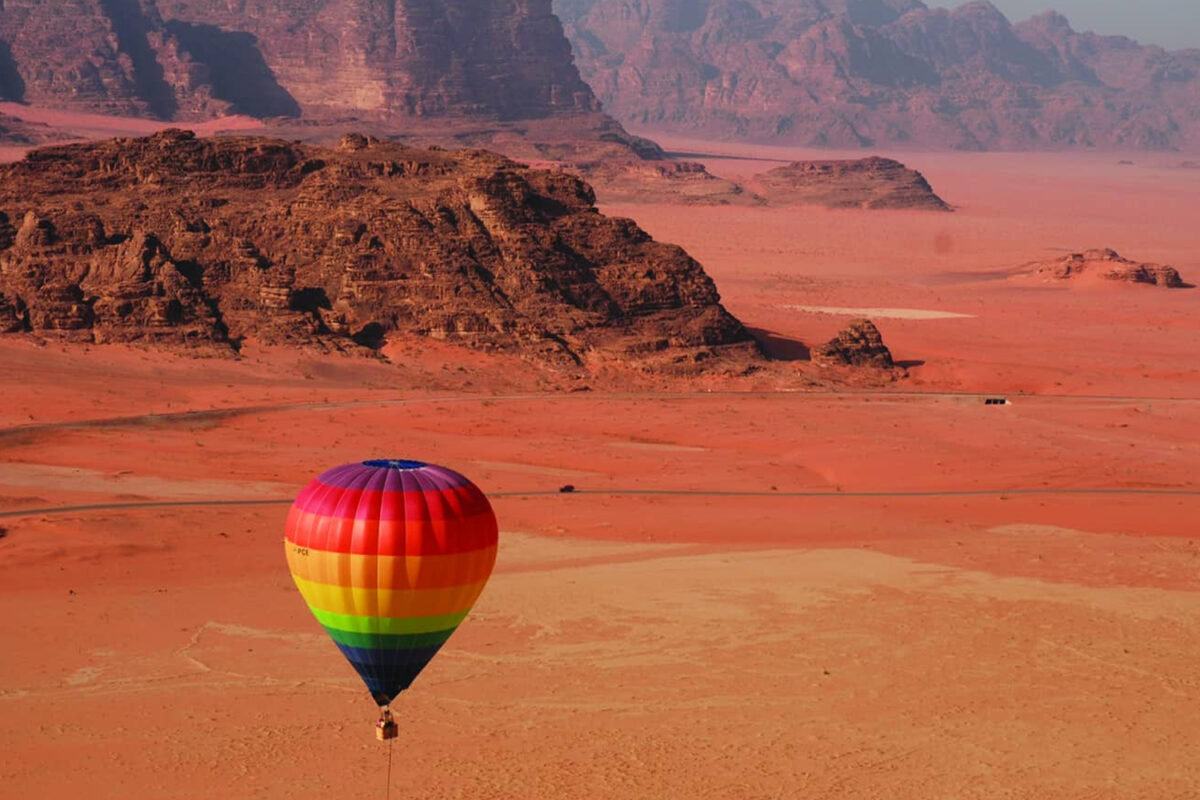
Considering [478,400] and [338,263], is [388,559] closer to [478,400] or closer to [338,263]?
[478,400]

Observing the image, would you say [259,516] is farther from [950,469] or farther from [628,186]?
[628,186]

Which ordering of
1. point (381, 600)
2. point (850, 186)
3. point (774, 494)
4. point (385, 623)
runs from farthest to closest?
point (850, 186)
point (774, 494)
point (385, 623)
point (381, 600)

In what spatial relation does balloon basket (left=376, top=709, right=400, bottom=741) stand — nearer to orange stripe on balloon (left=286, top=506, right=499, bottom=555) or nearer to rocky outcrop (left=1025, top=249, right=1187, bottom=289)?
orange stripe on balloon (left=286, top=506, right=499, bottom=555)

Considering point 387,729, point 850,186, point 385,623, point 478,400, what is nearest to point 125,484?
point 478,400

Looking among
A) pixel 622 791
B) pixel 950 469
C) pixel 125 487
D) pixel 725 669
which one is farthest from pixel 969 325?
pixel 622 791

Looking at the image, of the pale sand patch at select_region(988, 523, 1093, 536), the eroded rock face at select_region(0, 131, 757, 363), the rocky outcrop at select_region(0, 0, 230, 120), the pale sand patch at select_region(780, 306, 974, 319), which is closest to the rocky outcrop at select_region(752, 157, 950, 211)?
the rocky outcrop at select_region(0, 0, 230, 120)

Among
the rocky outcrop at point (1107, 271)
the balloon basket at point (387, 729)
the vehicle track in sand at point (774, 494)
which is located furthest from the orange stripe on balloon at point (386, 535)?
the rocky outcrop at point (1107, 271)
